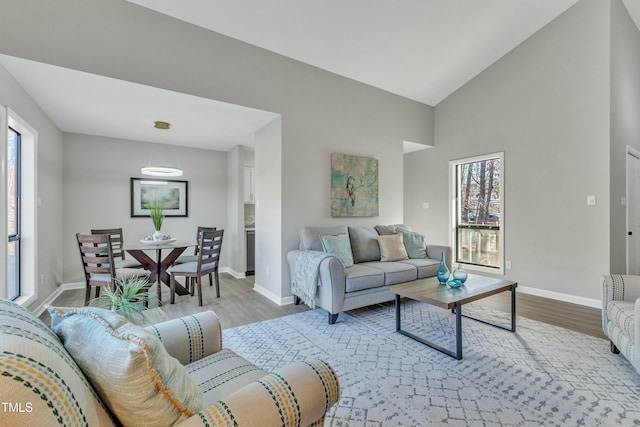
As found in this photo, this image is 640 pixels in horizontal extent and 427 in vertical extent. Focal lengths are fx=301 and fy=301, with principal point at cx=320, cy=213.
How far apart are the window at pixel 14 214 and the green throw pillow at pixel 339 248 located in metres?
3.30

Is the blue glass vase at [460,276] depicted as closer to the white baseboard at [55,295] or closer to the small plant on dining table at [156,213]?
the small plant on dining table at [156,213]

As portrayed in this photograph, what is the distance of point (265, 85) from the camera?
3.69 metres

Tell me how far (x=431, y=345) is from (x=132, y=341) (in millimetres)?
2434

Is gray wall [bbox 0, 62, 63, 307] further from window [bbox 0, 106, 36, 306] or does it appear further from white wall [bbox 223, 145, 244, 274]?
white wall [bbox 223, 145, 244, 274]

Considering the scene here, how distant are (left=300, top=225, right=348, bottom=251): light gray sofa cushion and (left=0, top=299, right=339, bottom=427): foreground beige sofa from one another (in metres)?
2.41

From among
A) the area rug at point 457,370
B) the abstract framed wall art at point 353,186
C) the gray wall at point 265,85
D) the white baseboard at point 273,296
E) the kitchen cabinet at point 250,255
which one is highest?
the gray wall at point 265,85

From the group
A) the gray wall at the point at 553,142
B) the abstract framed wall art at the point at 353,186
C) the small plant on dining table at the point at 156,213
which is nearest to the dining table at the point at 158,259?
the small plant on dining table at the point at 156,213

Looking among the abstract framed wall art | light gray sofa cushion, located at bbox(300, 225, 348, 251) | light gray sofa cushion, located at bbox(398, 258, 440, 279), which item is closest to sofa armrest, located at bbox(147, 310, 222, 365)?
light gray sofa cushion, located at bbox(300, 225, 348, 251)

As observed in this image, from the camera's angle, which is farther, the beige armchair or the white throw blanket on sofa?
the white throw blanket on sofa

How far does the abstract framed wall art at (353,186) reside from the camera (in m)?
4.30

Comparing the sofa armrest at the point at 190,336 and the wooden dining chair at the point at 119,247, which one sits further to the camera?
the wooden dining chair at the point at 119,247

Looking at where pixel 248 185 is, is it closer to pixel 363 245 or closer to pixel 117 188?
pixel 117 188

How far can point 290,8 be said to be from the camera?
10.1 feet

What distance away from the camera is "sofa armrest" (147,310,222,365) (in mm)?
1446
